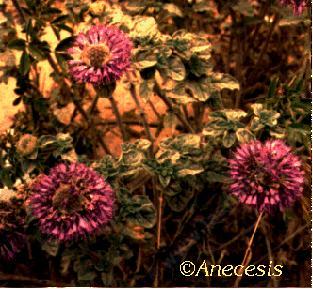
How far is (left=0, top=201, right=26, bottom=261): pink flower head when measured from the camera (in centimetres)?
136

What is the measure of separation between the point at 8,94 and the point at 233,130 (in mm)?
916

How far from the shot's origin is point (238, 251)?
1729 mm

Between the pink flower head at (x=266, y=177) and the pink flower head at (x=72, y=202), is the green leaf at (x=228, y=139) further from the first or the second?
the pink flower head at (x=72, y=202)

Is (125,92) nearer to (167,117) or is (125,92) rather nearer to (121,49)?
(167,117)

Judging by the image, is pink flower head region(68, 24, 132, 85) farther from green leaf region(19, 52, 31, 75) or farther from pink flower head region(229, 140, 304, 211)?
pink flower head region(229, 140, 304, 211)

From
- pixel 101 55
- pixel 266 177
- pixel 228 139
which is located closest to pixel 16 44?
pixel 101 55

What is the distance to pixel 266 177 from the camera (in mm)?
1241

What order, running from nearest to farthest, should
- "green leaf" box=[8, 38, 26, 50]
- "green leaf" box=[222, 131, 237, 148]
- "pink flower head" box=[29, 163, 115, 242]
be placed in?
"pink flower head" box=[29, 163, 115, 242] → "green leaf" box=[222, 131, 237, 148] → "green leaf" box=[8, 38, 26, 50]

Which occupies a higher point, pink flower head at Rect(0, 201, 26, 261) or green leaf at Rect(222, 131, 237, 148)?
green leaf at Rect(222, 131, 237, 148)

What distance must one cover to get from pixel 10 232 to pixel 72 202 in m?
0.22

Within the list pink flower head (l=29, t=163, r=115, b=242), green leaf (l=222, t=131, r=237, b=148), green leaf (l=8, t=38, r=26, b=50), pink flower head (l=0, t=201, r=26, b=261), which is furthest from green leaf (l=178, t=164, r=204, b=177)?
green leaf (l=8, t=38, r=26, b=50)

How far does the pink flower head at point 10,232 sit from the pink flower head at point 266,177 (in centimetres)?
47

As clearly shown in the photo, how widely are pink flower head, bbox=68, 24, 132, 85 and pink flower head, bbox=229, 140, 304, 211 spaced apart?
298 mm

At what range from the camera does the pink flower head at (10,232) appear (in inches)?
53.4
